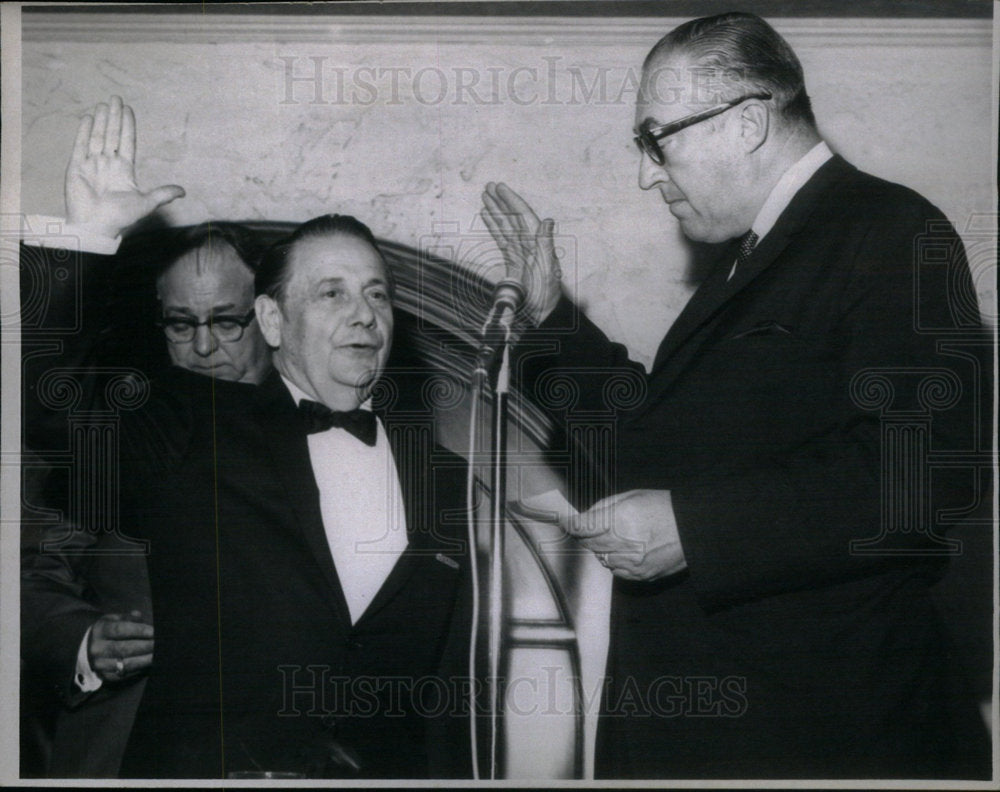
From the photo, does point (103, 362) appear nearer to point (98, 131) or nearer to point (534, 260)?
Result: point (98, 131)

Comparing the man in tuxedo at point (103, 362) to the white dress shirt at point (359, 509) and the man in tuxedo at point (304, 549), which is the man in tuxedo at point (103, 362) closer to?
the man in tuxedo at point (304, 549)

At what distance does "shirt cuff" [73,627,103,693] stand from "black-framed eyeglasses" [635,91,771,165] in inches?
93.5

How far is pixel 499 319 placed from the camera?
340cm

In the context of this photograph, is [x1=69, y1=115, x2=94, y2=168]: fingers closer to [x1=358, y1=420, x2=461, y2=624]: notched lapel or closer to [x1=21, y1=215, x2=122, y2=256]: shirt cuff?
[x1=21, y1=215, x2=122, y2=256]: shirt cuff

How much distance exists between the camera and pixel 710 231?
11.2 feet

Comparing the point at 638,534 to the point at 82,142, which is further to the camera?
the point at 82,142

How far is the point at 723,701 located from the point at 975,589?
2.94 feet

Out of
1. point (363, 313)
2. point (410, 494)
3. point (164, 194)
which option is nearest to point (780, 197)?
point (363, 313)

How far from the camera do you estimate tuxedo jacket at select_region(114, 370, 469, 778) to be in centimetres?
337

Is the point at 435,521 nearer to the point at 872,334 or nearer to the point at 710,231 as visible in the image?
the point at 710,231

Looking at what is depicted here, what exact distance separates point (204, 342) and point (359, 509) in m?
0.74

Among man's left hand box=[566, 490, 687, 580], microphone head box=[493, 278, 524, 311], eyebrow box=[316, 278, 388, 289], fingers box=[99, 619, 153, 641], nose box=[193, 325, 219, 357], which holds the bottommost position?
fingers box=[99, 619, 153, 641]

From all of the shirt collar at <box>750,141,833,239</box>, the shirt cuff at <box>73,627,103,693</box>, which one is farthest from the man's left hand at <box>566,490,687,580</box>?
the shirt cuff at <box>73,627,103,693</box>

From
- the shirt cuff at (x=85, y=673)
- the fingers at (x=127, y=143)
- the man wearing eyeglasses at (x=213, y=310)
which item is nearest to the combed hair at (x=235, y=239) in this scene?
the man wearing eyeglasses at (x=213, y=310)
